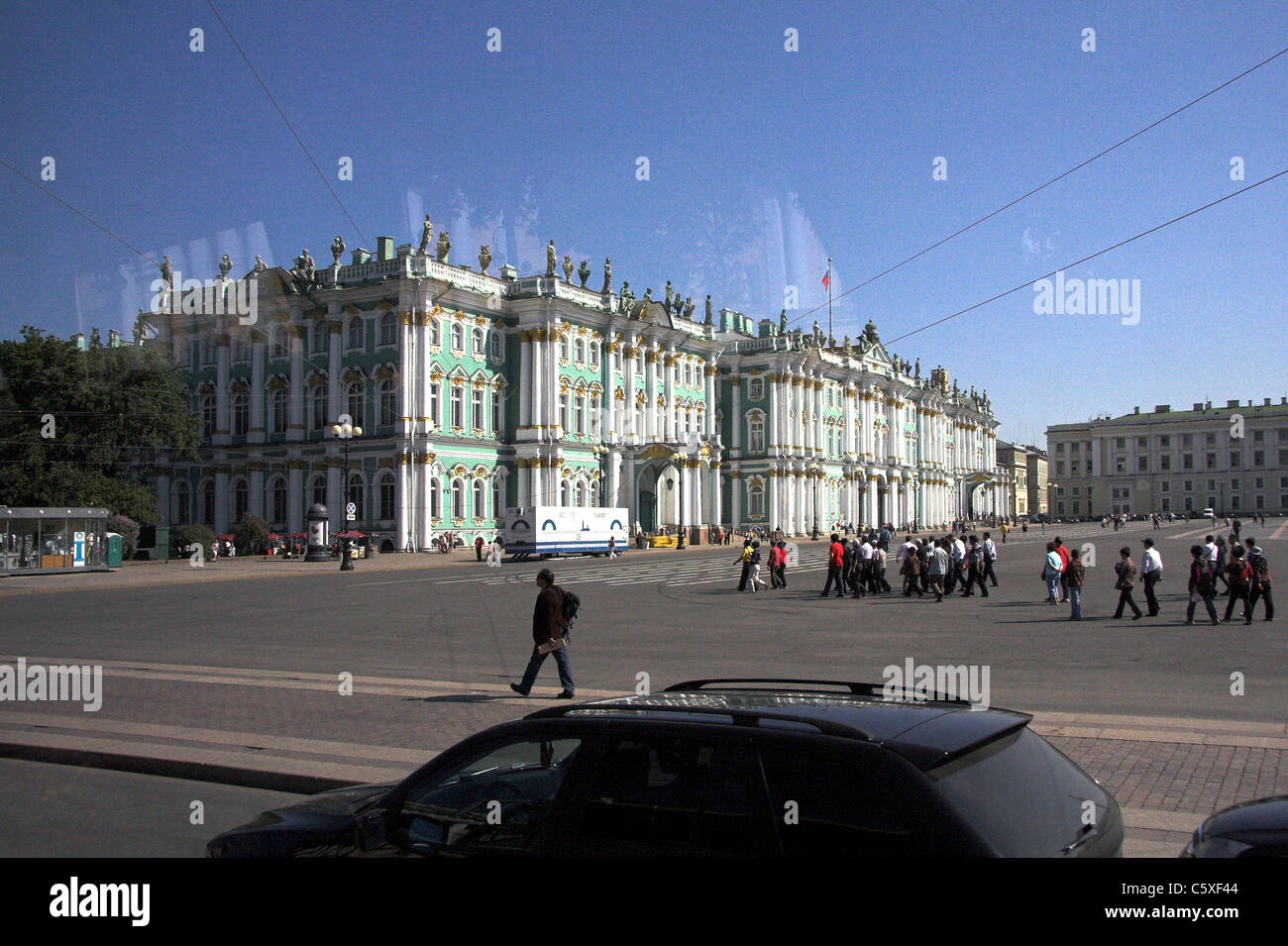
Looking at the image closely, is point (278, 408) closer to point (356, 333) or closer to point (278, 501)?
point (278, 501)

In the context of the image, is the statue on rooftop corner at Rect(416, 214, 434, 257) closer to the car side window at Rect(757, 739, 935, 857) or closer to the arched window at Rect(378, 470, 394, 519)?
the arched window at Rect(378, 470, 394, 519)

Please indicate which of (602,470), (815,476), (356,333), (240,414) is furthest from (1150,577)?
(815,476)

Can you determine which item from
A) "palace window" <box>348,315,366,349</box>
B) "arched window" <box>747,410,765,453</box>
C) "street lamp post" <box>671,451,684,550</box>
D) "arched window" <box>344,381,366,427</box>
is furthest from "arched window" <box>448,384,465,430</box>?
"arched window" <box>747,410,765,453</box>

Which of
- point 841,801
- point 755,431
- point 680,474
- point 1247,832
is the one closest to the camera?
point 841,801

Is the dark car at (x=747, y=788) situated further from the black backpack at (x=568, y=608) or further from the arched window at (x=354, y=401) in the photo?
the arched window at (x=354, y=401)

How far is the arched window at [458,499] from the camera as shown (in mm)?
60562

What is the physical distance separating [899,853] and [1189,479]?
609ft

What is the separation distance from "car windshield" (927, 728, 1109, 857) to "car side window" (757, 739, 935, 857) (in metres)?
0.16

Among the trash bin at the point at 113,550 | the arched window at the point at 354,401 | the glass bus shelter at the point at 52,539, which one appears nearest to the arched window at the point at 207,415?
the arched window at the point at 354,401

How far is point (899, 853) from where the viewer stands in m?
3.29

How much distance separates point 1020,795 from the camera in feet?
11.8

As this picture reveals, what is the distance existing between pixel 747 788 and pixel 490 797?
1260 millimetres

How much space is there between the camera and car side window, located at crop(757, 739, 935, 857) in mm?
3354
